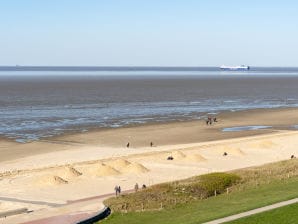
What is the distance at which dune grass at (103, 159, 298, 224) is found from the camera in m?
25.7

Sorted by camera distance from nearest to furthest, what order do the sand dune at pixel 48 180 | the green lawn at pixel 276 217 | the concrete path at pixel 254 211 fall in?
the green lawn at pixel 276 217, the concrete path at pixel 254 211, the sand dune at pixel 48 180

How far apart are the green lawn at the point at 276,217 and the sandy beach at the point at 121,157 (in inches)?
348

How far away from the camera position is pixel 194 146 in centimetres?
5612

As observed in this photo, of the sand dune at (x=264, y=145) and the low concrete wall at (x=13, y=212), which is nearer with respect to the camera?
the low concrete wall at (x=13, y=212)

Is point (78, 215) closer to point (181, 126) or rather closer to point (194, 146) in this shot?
point (194, 146)

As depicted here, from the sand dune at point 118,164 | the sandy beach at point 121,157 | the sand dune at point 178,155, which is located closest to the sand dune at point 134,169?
the sandy beach at point 121,157

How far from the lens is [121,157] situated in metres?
49.5

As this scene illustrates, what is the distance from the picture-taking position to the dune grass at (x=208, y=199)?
25734 millimetres

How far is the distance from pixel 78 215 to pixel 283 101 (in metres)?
93.9

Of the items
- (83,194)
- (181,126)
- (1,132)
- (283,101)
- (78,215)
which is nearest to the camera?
(78,215)

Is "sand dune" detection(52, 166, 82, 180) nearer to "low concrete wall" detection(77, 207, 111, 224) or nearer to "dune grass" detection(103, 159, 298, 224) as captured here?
"dune grass" detection(103, 159, 298, 224)

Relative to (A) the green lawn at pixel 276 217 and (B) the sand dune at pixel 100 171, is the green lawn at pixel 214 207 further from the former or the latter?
(B) the sand dune at pixel 100 171

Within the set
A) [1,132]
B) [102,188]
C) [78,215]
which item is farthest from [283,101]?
[78,215]

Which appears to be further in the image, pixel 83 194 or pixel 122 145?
pixel 122 145
